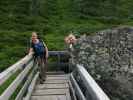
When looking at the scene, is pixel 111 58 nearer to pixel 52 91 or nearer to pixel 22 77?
pixel 52 91

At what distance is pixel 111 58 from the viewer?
15031mm

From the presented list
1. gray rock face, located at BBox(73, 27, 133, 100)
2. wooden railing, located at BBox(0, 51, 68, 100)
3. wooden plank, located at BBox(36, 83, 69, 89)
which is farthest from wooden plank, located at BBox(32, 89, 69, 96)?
gray rock face, located at BBox(73, 27, 133, 100)

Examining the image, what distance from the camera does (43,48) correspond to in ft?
48.4

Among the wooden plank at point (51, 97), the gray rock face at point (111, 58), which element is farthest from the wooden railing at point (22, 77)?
the gray rock face at point (111, 58)

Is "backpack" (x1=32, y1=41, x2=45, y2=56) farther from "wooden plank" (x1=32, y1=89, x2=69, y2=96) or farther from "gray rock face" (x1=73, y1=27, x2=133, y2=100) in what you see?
"wooden plank" (x1=32, y1=89, x2=69, y2=96)

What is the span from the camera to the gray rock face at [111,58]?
14.2m

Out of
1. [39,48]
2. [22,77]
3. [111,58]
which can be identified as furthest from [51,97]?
[111,58]

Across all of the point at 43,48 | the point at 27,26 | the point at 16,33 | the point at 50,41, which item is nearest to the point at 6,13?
the point at 27,26

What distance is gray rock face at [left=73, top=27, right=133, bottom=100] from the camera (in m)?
14.2

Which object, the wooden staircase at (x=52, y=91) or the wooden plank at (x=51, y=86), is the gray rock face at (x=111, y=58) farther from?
the wooden staircase at (x=52, y=91)

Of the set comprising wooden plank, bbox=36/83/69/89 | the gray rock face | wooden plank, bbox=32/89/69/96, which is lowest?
wooden plank, bbox=36/83/69/89

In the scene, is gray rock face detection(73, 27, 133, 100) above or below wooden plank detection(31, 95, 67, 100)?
above

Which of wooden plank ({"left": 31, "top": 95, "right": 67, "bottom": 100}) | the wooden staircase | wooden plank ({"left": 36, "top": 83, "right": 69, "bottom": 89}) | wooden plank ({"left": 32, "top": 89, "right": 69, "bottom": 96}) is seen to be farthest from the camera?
wooden plank ({"left": 36, "top": 83, "right": 69, "bottom": 89})

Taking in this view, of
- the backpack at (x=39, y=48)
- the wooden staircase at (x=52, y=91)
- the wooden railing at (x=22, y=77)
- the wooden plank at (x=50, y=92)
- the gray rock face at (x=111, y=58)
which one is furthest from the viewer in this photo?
the backpack at (x=39, y=48)
